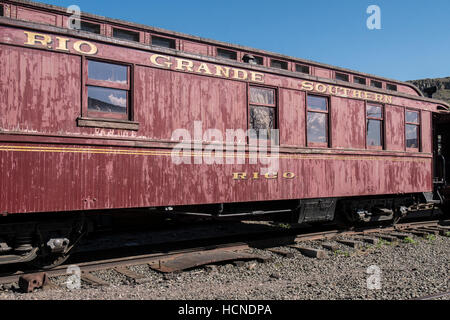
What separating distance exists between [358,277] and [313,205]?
2.88 m

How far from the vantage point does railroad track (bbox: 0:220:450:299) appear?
5559 millimetres

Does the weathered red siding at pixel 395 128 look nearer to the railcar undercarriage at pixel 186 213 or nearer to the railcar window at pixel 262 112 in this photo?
the railcar undercarriage at pixel 186 213

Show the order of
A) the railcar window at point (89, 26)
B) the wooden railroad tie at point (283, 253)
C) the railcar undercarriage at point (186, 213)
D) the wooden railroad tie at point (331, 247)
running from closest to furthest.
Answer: the railcar undercarriage at point (186, 213) → the railcar window at point (89, 26) → the wooden railroad tie at point (283, 253) → the wooden railroad tie at point (331, 247)

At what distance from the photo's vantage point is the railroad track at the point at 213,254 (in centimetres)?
556

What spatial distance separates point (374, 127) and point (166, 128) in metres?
5.35

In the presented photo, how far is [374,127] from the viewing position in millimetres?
9508

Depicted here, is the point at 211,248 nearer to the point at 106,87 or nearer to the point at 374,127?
the point at 106,87

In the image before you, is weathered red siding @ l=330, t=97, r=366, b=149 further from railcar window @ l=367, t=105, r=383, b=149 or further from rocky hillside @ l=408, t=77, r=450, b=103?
rocky hillside @ l=408, t=77, r=450, b=103

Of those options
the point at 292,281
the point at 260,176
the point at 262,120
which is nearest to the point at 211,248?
the point at 260,176

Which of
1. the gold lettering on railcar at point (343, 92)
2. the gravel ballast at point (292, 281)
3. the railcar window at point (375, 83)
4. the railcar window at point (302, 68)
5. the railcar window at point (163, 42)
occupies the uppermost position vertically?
the railcar window at point (163, 42)

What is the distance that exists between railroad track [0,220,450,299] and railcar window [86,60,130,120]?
7.63 ft

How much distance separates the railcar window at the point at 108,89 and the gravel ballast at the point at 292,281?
2.44 m

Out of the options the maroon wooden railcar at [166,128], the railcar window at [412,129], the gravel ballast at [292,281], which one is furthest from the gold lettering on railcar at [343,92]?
the gravel ballast at [292,281]

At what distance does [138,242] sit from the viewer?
8.45 meters
